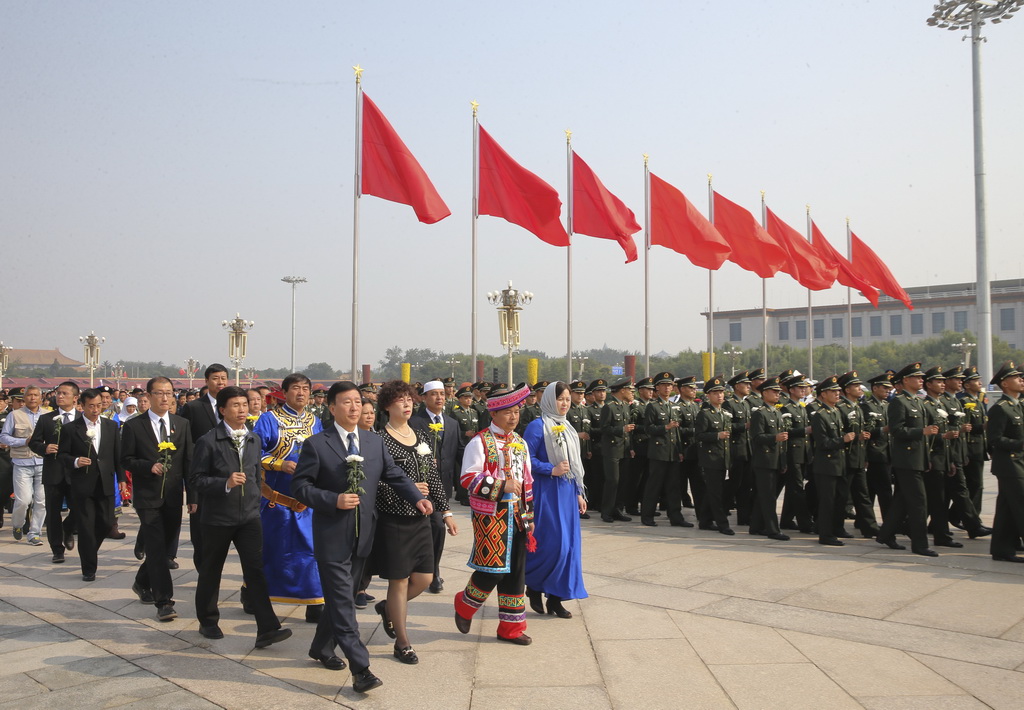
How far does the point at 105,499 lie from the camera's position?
28.1ft

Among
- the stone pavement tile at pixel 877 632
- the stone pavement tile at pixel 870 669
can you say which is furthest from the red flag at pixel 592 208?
the stone pavement tile at pixel 870 669

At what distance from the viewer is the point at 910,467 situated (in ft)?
28.6

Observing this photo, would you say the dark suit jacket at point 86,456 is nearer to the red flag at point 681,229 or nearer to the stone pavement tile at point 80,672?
the stone pavement tile at point 80,672

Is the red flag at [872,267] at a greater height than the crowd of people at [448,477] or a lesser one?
greater

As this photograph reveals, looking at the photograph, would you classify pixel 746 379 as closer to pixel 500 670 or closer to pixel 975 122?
pixel 500 670

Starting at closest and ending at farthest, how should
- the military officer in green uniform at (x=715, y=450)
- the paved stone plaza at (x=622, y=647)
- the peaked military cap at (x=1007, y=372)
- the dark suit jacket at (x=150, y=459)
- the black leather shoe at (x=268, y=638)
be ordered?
the paved stone plaza at (x=622, y=647)
the black leather shoe at (x=268, y=638)
the dark suit jacket at (x=150, y=459)
the peaked military cap at (x=1007, y=372)
the military officer in green uniform at (x=715, y=450)

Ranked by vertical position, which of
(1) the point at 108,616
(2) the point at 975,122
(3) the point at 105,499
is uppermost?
(2) the point at 975,122

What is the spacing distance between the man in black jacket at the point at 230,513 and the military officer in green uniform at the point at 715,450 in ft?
20.1

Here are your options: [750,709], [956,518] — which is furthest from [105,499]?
[956,518]

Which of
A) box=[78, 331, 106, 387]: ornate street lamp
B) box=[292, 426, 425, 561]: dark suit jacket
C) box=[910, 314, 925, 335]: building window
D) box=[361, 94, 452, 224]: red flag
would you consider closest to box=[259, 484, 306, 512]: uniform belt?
box=[292, 426, 425, 561]: dark suit jacket

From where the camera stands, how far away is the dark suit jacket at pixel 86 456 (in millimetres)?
8391

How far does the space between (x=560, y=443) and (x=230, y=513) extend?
2.51m

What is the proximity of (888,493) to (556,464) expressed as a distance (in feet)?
19.1

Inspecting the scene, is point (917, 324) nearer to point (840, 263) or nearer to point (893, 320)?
point (893, 320)
